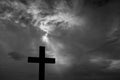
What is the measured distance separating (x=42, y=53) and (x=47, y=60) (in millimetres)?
760

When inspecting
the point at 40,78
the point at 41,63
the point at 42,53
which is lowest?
the point at 40,78

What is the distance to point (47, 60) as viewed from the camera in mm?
12438

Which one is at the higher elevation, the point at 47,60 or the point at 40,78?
the point at 47,60

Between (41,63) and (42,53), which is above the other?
(42,53)

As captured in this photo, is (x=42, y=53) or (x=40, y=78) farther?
(x=42, y=53)

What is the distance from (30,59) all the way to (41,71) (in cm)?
135

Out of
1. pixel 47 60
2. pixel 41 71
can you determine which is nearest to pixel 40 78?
pixel 41 71

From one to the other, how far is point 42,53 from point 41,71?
153 cm

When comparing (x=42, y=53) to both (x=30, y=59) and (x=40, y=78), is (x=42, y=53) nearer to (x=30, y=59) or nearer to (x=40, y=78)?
(x=30, y=59)

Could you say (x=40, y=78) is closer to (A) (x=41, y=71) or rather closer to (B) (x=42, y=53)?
(A) (x=41, y=71)

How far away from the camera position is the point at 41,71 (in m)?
11.8

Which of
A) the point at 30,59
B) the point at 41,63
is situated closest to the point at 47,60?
the point at 41,63

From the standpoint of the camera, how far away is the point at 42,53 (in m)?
12.3

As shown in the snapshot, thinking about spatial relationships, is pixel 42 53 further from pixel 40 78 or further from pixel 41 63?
pixel 40 78
